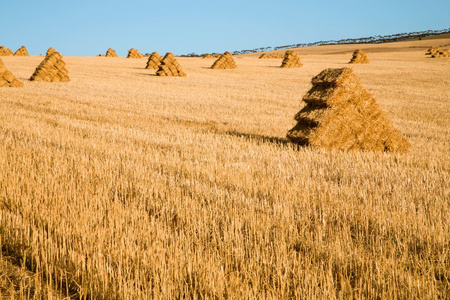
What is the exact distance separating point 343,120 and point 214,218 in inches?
201

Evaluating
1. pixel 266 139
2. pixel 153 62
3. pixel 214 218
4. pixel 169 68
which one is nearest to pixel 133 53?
pixel 153 62

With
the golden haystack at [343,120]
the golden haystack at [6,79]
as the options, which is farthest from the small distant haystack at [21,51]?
the golden haystack at [343,120]

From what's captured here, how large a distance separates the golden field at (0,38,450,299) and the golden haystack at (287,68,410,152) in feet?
1.47

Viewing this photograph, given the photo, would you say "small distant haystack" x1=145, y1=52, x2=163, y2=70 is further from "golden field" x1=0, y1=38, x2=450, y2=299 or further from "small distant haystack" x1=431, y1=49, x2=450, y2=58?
"small distant haystack" x1=431, y1=49, x2=450, y2=58

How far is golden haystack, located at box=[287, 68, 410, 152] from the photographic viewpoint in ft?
26.5

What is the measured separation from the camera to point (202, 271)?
282 cm

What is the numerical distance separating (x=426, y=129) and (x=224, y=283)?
1103cm

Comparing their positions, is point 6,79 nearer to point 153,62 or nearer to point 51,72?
point 51,72

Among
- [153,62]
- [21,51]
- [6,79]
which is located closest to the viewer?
[6,79]

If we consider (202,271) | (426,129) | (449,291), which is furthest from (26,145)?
(426,129)

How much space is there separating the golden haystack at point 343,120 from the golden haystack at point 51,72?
65.0 ft

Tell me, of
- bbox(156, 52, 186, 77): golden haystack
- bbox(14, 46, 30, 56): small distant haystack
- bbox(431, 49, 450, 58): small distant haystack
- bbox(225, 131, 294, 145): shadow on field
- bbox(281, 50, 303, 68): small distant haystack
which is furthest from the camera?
bbox(14, 46, 30, 56): small distant haystack

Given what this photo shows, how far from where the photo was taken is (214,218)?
3.96 m

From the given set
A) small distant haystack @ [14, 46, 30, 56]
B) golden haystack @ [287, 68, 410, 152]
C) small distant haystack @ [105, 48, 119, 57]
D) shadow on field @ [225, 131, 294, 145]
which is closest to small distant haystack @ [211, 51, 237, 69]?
shadow on field @ [225, 131, 294, 145]
